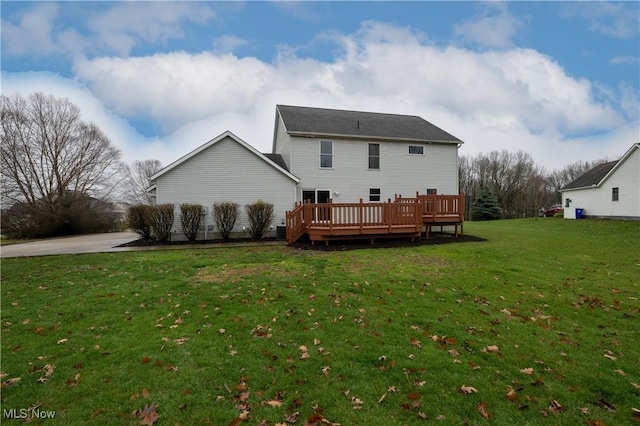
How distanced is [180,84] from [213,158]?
225 inches

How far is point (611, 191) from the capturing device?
77.5 ft

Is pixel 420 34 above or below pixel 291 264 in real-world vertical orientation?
above

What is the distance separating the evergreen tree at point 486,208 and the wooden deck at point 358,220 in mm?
29040

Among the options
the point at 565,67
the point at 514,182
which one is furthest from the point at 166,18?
the point at 514,182

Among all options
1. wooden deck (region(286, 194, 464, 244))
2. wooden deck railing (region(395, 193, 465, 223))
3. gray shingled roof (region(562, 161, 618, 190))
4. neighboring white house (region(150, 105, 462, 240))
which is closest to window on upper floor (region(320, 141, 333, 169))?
neighboring white house (region(150, 105, 462, 240))

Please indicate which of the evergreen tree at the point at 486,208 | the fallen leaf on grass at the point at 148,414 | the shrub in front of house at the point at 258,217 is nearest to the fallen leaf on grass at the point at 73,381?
the fallen leaf on grass at the point at 148,414

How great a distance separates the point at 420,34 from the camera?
16.2 meters

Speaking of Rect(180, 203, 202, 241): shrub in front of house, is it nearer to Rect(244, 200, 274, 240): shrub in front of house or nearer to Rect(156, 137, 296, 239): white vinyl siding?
Rect(156, 137, 296, 239): white vinyl siding

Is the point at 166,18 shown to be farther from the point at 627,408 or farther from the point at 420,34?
the point at 627,408

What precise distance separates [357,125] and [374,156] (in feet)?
7.56

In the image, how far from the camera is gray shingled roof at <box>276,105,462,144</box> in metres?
17.2

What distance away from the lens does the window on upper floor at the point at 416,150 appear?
1834 centimetres

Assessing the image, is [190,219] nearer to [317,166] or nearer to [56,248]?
[56,248]

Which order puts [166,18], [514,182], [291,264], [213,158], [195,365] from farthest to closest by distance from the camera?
[514,182] < [213,158] < [166,18] < [291,264] < [195,365]
